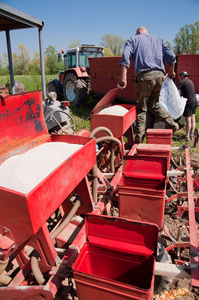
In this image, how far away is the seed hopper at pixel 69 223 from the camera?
139 cm

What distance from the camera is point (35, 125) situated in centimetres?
260

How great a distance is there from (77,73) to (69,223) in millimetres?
7871

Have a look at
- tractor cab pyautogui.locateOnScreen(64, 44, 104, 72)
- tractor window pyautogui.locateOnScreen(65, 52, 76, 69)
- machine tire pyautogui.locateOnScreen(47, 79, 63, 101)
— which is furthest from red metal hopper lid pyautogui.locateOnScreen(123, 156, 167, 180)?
machine tire pyautogui.locateOnScreen(47, 79, 63, 101)

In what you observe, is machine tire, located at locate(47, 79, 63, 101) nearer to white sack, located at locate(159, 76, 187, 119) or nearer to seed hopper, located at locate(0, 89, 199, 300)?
white sack, located at locate(159, 76, 187, 119)

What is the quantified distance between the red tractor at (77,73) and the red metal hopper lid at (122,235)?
304 inches

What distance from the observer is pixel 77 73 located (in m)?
9.20

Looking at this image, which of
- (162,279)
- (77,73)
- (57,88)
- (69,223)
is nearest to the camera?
(162,279)

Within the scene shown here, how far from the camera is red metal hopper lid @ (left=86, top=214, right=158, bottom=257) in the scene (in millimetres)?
1598

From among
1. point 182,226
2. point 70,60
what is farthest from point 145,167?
point 70,60

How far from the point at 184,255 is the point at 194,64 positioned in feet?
16.7

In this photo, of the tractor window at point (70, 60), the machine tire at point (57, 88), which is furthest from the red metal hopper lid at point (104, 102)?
the machine tire at point (57, 88)

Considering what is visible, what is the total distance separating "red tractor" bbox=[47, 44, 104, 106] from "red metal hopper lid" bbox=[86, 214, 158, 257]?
7733 mm

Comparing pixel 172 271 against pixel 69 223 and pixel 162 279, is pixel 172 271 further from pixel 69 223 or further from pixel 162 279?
pixel 69 223

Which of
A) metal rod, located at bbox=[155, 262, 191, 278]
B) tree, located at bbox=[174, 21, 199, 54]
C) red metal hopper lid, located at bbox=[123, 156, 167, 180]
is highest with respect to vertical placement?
tree, located at bbox=[174, 21, 199, 54]
